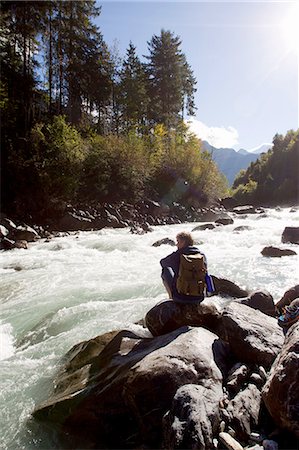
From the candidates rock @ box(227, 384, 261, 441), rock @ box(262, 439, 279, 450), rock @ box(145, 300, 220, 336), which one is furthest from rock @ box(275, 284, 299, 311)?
rock @ box(262, 439, 279, 450)

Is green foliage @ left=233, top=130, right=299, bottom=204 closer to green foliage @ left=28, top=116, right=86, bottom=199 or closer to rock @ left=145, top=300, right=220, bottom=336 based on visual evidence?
green foliage @ left=28, top=116, right=86, bottom=199

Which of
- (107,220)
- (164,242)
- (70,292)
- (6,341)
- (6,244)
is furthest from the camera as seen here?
(107,220)

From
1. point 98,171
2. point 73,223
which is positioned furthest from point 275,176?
point 73,223

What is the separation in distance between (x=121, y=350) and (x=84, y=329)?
1.63 m

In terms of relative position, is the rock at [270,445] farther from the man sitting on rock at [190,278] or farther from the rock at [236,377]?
the man sitting on rock at [190,278]

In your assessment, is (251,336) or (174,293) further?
(174,293)

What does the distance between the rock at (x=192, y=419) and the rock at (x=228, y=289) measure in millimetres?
4160

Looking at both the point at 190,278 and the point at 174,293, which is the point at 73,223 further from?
the point at 190,278

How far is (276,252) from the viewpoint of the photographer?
35.3 ft

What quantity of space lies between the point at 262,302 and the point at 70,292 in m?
4.12

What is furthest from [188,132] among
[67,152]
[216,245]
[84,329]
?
→ [84,329]

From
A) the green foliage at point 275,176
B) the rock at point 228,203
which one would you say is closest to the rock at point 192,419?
the rock at point 228,203

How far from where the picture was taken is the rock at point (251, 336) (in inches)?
141

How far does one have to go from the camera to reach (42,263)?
10289 mm
